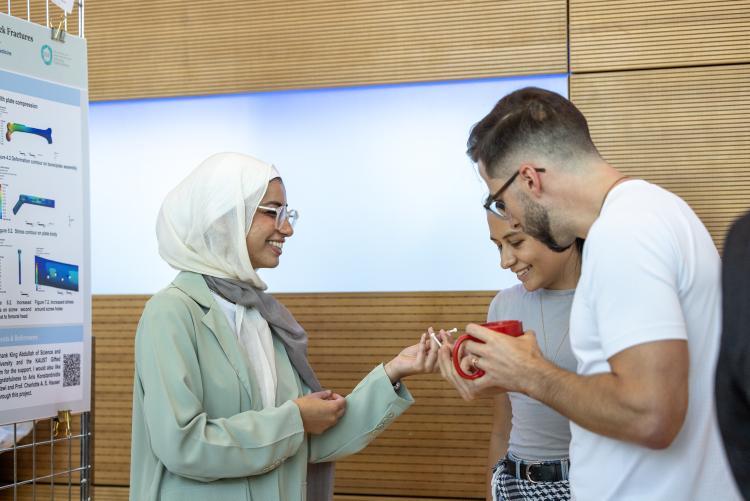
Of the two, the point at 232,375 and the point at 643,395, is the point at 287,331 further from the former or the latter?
the point at 643,395

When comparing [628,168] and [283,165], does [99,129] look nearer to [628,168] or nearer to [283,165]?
[283,165]

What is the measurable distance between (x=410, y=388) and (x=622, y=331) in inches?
77.5

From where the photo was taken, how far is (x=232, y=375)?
218 centimetres

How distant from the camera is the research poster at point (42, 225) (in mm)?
2236

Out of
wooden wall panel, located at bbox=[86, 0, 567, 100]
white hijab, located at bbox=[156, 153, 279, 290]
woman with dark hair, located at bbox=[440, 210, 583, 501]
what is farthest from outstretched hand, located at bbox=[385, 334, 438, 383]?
wooden wall panel, located at bbox=[86, 0, 567, 100]

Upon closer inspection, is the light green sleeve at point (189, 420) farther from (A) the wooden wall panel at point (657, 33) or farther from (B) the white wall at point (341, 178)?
(A) the wooden wall panel at point (657, 33)

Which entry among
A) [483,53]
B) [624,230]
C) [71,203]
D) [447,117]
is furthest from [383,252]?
[624,230]

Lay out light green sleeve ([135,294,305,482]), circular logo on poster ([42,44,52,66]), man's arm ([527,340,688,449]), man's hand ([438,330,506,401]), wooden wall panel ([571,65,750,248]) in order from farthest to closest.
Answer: wooden wall panel ([571,65,750,248])
circular logo on poster ([42,44,52,66])
light green sleeve ([135,294,305,482])
man's hand ([438,330,506,401])
man's arm ([527,340,688,449])

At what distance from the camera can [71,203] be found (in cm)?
242

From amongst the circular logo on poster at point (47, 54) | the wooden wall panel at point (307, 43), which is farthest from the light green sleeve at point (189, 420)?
the wooden wall panel at point (307, 43)

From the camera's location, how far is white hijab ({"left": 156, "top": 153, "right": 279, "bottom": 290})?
2.30 m

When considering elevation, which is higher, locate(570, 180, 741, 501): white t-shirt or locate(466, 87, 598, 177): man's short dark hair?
locate(466, 87, 598, 177): man's short dark hair

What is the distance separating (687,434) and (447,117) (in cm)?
205

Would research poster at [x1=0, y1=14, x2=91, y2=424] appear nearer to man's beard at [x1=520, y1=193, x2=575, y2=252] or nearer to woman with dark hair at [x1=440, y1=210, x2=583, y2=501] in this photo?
woman with dark hair at [x1=440, y1=210, x2=583, y2=501]
